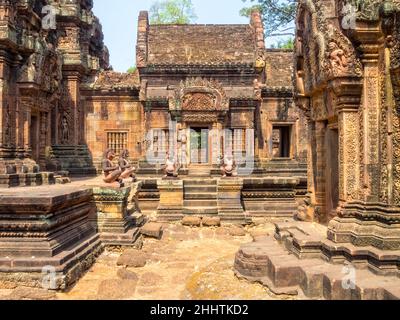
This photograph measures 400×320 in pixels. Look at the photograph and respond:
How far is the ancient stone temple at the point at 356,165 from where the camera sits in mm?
5508

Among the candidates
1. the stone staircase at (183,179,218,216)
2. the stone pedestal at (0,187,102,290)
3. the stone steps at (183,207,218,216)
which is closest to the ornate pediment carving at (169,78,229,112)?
the stone staircase at (183,179,218,216)

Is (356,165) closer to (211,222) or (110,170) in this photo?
(110,170)

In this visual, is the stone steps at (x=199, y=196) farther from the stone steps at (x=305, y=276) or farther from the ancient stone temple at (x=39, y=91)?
the stone steps at (x=305, y=276)

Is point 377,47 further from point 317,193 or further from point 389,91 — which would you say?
point 317,193

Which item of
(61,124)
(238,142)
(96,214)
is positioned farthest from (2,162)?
(238,142)

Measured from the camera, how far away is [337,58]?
→ 619 cm

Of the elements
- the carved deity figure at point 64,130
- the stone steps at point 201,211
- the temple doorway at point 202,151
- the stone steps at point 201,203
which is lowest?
the stone steps at point 201,211

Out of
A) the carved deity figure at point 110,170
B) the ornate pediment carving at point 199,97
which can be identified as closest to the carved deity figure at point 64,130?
the ornate pediment carving at point 199,97

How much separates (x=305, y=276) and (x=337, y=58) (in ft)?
11.1

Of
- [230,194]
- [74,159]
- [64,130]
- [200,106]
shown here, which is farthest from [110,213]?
[64,130]

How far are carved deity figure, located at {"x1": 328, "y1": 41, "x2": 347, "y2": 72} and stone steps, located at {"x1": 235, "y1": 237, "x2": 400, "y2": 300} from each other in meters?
3.03

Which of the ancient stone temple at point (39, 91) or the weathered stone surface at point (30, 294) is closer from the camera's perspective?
the weathered stone surface at point (30, 294)

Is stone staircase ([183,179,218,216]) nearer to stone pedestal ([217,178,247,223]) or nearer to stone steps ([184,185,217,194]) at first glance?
stone steps ([184,185,217,194])

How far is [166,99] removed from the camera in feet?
58.0
